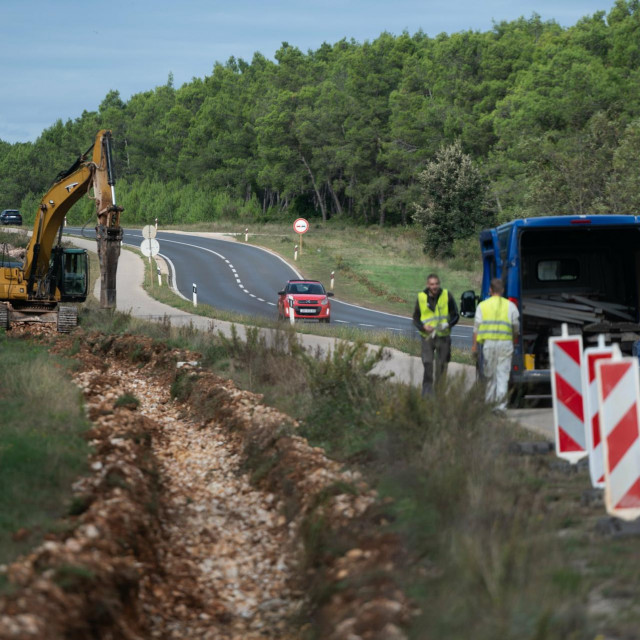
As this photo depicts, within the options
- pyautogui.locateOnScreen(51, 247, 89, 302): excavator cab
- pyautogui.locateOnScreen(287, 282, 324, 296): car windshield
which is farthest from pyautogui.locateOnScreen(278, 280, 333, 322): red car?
pyautogui.locateOnScreen(51, 247, 89, 302): excavator cab

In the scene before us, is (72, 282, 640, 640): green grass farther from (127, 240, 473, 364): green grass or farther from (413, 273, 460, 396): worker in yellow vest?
(127, 240, 473, 364): green grass

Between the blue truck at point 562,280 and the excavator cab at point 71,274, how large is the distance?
14506mm

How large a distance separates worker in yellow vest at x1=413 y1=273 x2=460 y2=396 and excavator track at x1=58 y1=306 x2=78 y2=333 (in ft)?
46.6

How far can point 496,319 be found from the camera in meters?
12.8

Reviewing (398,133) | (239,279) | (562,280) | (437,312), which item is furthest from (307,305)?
(398,133)

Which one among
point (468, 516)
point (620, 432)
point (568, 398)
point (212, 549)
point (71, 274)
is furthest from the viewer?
point (71, 274)

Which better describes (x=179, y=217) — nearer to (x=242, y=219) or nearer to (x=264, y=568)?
(x=242, y=219)

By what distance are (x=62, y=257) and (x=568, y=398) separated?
20085 mm

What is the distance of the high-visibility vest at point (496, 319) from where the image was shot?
1280 cm

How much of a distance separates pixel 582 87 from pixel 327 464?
6658 cm

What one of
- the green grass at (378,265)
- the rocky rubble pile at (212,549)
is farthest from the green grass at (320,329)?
the green grass at (378,265)

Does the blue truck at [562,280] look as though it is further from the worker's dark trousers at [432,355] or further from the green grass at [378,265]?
the green grass at [378,265]

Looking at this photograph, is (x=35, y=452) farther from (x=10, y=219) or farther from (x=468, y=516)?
(x=10, y=219)

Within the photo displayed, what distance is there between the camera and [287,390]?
1401 cm
